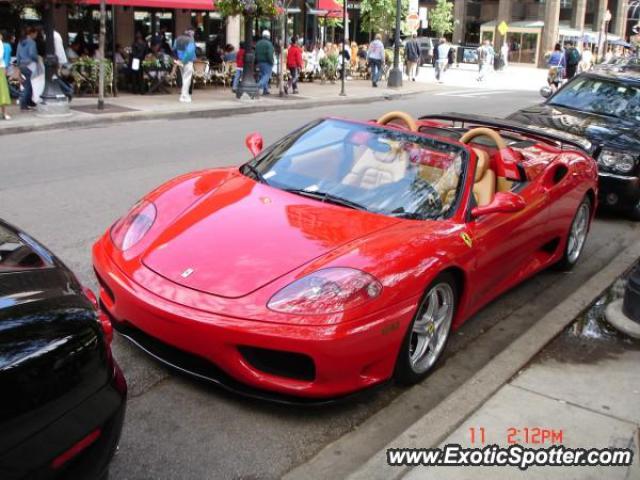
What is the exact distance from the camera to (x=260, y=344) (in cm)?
338

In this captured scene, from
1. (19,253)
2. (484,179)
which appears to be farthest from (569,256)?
(19,253)

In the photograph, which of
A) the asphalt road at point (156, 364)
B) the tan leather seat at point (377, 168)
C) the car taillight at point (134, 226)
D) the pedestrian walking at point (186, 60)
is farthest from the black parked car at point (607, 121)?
the pedestrian walking at point (186, 60)

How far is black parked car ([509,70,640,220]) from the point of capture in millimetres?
8172

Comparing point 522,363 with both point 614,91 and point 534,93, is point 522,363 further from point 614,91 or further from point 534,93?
point 534,93

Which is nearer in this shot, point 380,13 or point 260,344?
point 260,344

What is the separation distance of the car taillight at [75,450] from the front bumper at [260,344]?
1019 millimetres

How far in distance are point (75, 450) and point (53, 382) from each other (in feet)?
0.80

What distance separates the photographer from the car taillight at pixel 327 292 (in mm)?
3482

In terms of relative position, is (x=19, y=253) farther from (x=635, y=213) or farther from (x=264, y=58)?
(x=264, y=58)

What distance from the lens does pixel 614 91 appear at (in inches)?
376

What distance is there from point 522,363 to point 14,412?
3.10 metres

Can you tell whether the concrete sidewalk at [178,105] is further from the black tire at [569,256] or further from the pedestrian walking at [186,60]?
the black tire at [569,256]

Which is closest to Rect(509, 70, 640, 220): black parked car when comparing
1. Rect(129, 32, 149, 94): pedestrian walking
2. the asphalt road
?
the asphalt road
